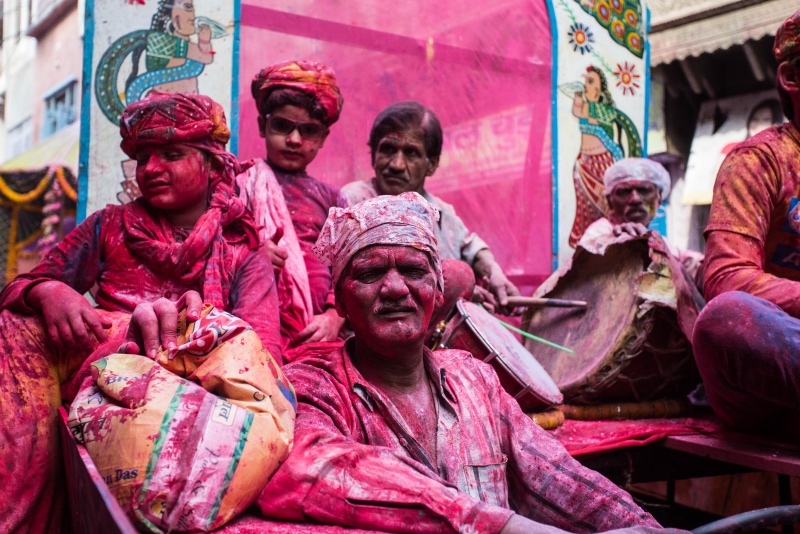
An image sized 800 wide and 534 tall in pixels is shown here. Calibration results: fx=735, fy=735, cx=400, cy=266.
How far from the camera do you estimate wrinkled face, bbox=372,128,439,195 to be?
402cm

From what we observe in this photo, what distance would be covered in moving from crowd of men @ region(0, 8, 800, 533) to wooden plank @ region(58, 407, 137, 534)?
15 cm

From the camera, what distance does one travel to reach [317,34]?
4.86m

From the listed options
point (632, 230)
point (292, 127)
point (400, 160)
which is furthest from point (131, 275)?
point (632, 230)

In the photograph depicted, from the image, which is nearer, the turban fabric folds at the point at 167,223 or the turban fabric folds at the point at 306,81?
the turban fabric folds at the point at 167,223

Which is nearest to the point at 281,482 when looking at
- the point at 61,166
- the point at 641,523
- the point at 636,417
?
the point at 641,523

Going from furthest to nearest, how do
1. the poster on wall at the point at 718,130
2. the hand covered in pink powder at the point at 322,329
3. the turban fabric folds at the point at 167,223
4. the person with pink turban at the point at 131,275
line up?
the poster on wall at the point at 718,130, the hand covered in pink powder at the point at 322,329, the turban fabric folds at the point at 167,223, the person with pink turban at the point at 131,275

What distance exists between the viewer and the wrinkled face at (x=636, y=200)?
4.89 m

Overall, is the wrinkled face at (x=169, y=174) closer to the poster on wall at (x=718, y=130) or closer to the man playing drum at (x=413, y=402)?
the man playing drum at (x=413, y=402)

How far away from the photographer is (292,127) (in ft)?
11.8

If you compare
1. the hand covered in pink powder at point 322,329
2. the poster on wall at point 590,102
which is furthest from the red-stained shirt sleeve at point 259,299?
the poster on wall at point 590,102

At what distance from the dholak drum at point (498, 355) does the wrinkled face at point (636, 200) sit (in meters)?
1.90

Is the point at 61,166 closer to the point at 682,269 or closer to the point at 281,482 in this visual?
the point at 682,269

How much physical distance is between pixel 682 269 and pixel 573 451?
1446mm

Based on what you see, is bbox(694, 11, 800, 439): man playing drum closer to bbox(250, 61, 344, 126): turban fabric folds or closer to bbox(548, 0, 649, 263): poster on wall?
bbox(250, 61, 344, 126): turban fabric folds
